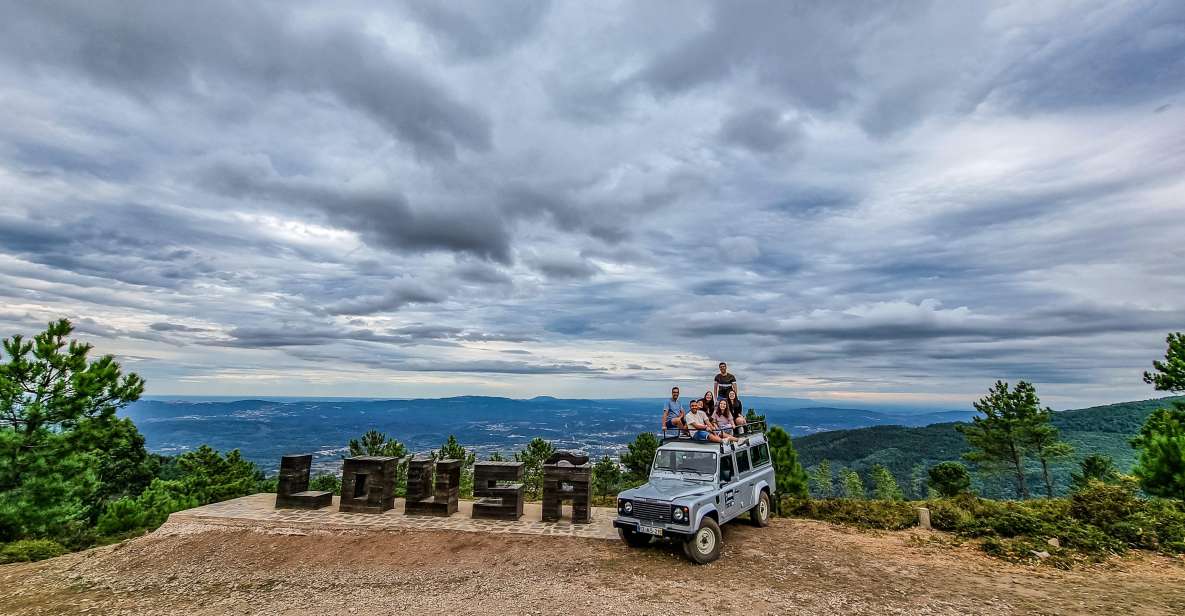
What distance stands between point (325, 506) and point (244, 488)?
670 inches

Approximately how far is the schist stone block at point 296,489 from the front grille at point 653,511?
10394 mm

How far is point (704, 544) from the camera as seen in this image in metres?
10.1

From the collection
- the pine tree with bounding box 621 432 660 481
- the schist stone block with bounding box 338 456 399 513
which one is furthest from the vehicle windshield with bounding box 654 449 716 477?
the pine tree with bounding box 621 432 660 481

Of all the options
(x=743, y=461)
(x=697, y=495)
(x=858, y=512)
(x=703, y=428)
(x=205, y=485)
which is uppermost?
(x=703, y=428)

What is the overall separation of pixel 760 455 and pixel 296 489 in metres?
14.3

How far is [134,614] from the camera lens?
8.77 metres

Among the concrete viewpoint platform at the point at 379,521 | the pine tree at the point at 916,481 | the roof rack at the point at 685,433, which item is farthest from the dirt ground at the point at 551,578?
the pine tree at the point at 916,481

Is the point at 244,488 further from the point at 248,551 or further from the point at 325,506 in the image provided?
the point at 248,551

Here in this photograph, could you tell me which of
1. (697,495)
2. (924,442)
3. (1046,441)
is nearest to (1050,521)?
(697,495)

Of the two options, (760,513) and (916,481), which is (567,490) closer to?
(760,513)

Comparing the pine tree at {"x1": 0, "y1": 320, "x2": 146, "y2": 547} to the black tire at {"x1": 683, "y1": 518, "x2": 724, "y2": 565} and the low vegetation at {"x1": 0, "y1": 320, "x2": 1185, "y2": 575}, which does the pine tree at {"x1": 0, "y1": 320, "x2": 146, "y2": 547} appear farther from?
the black tire at {"x1": 683, "y1": 518, "x2": 724, "y2": 565}

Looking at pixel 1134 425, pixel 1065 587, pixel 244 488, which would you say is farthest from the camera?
pixel 1134 425

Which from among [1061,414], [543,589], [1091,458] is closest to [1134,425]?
[1061,414]

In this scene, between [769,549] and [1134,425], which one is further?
[1134,425]
